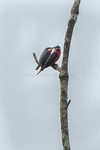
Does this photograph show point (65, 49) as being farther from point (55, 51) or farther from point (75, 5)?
point (55, 51)

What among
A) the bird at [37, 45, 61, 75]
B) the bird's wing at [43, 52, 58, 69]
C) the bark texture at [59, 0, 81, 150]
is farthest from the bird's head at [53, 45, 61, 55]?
the bark texture at [59, 0, 81, 150]

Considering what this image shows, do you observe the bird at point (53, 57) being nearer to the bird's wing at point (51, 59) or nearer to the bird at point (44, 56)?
the bird's wing at point (51, 59)

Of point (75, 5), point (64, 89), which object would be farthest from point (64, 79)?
point (75, 5)

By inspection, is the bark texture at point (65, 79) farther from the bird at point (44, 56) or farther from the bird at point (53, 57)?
the bird at point (44, 56)

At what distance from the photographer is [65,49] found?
8656 mm

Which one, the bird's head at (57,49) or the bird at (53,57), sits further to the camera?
the bird's head at (57,49)

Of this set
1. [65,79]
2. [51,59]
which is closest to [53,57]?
[51,59]

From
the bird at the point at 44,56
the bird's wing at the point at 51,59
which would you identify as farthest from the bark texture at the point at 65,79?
the bird at the point at 44,56

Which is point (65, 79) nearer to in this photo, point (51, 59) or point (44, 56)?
point (51, 59)

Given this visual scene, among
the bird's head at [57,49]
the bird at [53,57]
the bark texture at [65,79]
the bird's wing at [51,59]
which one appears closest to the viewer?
the bark texture at [65,79]

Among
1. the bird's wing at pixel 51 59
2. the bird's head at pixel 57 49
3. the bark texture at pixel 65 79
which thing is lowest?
the bark texture at pixel 65 79

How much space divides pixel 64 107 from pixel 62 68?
839 millimetres

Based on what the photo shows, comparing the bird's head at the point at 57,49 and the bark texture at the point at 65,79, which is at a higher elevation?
the bird's head at the point at 57,49

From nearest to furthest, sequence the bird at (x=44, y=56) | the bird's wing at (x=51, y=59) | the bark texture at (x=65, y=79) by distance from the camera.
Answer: the bark texture at (x=65, y=79)
the bird's wing at (x=51, y=59)
the bird at (x=44, y=56)
